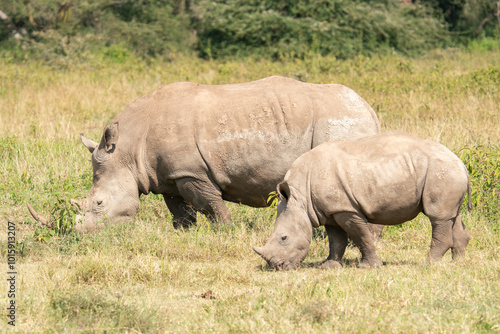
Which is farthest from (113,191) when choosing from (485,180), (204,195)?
(485,180)

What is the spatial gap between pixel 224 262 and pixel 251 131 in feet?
4.71

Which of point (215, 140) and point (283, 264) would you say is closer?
point (283, 264)

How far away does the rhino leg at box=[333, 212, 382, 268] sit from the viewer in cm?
604

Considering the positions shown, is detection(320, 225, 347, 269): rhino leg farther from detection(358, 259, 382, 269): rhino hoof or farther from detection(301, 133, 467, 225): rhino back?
detection(301, 133, 467, 225): rhino back

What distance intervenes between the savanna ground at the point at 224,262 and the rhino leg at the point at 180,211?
17cm

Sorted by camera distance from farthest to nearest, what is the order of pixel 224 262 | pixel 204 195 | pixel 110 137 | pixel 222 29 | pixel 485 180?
pixel 222 29
pixel 485 180
pixel 110 137
pixel 204 195
pixel 224 262

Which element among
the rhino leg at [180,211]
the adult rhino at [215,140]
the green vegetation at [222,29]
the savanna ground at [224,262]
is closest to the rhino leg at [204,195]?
the adult rhino at [215,140]

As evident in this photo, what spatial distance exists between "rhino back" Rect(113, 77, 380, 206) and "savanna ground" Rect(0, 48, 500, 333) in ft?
1.95

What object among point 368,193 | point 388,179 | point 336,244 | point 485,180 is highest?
point 388,179

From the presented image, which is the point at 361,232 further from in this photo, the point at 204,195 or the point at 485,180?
the point at 485,180

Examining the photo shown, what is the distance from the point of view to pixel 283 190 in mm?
6215

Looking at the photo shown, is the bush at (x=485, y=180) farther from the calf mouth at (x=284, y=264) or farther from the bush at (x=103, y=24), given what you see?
the bush at (x=103, y=24)

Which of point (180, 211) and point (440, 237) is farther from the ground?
point (440, 237)

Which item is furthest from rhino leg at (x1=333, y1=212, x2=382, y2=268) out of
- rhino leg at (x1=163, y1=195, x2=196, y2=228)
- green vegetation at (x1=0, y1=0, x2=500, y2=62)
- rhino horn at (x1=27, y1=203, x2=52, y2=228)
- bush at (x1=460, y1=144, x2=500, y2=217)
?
green vegetation at (x1=0, y1=0, x2=500, y2=62)
